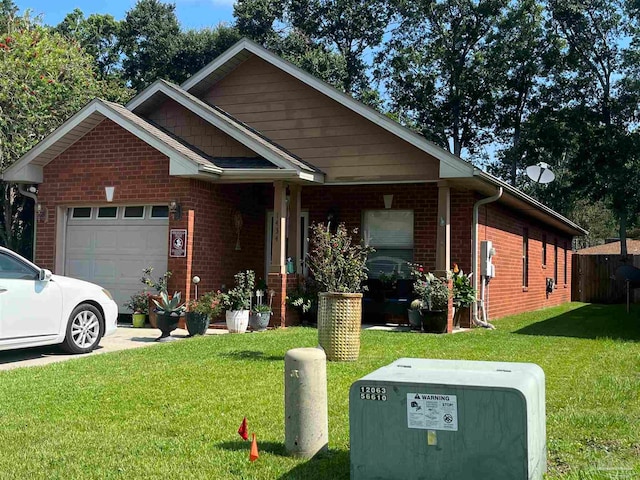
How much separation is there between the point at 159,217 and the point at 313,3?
23.3 metres

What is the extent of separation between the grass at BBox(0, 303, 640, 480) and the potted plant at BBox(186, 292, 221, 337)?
780mm

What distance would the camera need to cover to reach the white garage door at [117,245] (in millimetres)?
13125

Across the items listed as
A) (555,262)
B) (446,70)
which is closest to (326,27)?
(446,70)

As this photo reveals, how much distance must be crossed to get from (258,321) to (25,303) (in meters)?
4.62

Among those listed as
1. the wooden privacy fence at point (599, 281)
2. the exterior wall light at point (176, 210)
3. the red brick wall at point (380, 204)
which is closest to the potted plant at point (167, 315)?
the exterior wall light at point (176, 210)

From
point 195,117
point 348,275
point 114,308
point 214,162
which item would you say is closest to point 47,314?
point 114,308

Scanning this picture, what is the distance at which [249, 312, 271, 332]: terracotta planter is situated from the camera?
40.5ft

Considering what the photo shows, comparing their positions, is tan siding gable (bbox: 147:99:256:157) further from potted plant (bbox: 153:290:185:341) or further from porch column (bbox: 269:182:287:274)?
potted plant (bbox: 153:290:185:341)

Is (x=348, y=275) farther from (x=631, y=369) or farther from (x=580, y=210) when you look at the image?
(x=580, y=210)

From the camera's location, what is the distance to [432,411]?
Answer: 3.81 m

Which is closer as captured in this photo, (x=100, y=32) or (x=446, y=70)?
(x=446, y=70)

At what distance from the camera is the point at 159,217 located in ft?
43.2

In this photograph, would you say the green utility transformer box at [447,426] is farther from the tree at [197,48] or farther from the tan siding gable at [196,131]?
the tree at [197,48]

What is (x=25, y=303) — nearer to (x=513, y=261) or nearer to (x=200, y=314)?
(x=200, y=314)
